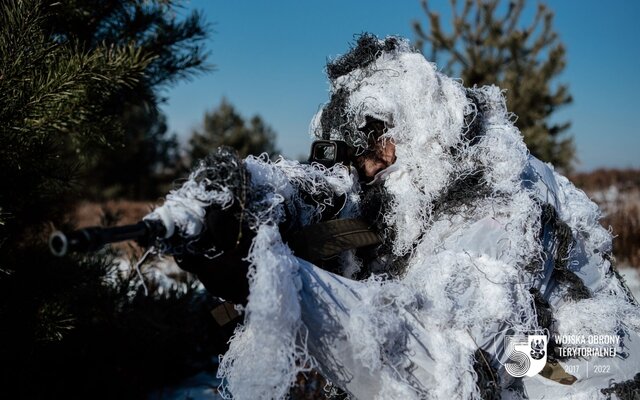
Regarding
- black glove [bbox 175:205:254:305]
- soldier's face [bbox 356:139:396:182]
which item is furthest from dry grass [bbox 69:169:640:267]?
soldier's face [bbox 356:139:396:182]

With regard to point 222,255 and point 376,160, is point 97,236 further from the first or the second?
point 376,160

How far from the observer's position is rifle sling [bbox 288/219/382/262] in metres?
1.38

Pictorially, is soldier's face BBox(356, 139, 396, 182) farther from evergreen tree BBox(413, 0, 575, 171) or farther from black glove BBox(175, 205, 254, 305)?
evergreen tree BBox(413, 0, 575, 171)

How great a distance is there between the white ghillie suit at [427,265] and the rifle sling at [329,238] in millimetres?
58

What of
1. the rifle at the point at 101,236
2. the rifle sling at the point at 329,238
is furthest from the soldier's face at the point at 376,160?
the rifle at the point at 101,236

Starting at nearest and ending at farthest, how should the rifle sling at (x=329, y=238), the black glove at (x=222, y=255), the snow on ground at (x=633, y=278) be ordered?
the black glove at (x=222, y=255)
the rifle sling at (x=329, y=238)
the snow on ground at (x=633, y=278)

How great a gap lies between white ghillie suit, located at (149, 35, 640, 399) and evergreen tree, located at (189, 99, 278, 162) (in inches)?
Answer: 502

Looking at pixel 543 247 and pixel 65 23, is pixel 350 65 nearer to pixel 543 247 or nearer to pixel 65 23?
pixel 543 247

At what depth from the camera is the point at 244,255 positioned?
1.17 meters

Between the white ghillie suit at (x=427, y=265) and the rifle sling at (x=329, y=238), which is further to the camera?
the rifle sling at (x=329, y=238)

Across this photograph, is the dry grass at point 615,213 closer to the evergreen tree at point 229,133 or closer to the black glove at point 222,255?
the black glove at point 222,255

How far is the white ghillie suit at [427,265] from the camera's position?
1.19 metres

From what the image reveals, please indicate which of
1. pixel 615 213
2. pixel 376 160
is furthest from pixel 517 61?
pixel 376 160

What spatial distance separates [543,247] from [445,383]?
0.55m
